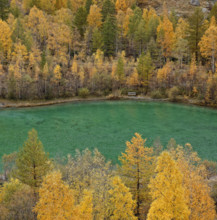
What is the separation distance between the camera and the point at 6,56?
85438mm

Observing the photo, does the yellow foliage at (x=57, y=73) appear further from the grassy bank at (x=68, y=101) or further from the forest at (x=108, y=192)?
the forest at (x=108, y=192)

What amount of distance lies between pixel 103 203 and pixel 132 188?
4.79 metres

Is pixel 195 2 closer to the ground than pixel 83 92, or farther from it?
farther from it

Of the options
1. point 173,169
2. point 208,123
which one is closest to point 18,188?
point 173,169

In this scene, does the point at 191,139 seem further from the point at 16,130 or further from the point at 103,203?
the point at 16,130

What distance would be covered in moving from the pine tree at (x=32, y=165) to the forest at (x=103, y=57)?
51524 millimetres

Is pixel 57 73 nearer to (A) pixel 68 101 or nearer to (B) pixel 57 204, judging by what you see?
(A) pixel 68 101

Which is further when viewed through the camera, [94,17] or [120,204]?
[94,17]

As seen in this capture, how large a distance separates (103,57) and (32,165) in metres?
72.4

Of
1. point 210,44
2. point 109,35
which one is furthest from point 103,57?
point 210,44

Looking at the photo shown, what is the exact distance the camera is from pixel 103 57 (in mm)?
94688

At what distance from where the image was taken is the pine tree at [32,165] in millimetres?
26797

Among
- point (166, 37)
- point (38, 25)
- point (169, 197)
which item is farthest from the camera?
point (38, 25)

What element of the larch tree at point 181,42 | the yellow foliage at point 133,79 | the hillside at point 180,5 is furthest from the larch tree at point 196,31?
the hillside at point 180,5
